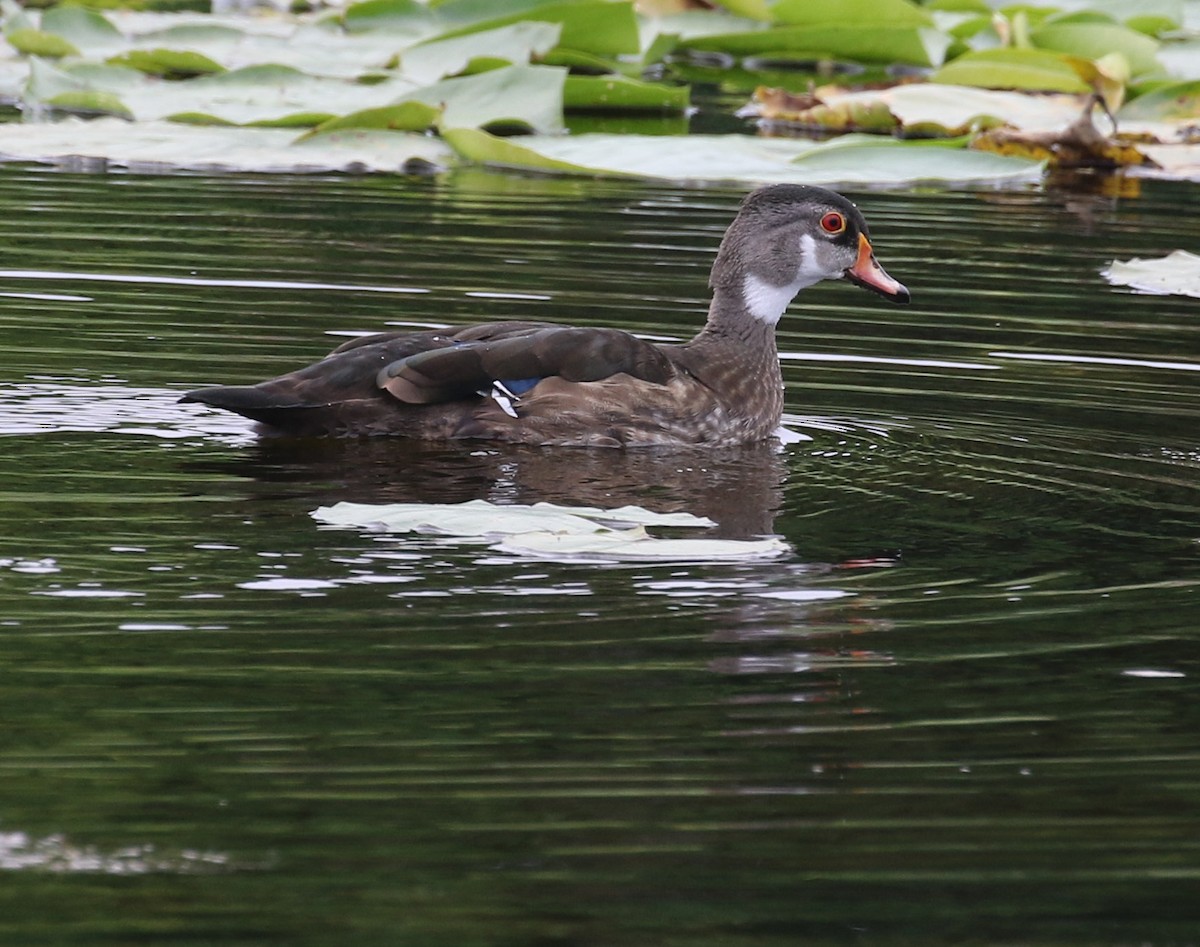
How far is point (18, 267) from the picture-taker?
10.3 meters

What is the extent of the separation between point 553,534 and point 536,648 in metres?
1.02

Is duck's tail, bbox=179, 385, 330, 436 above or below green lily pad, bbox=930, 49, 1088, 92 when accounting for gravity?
below

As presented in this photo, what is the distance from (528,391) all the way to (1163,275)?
448 centimetres

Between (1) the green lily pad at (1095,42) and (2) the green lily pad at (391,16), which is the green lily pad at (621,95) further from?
(1) the green lily pad at (1095,42)

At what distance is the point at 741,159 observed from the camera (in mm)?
13547

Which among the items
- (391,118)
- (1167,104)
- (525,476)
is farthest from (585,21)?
(525,476)

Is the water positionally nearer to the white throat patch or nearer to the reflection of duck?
the reflection of duck

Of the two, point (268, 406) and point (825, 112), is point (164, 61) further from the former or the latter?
point (268, 406)

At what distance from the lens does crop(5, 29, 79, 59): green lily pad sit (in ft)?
55.3

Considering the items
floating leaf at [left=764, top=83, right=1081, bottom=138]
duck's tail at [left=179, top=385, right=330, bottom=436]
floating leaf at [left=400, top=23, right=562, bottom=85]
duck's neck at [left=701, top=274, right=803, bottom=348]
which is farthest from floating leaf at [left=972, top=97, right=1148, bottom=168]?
duck's tail at [left=179, top=385, right=330, bottom=436]

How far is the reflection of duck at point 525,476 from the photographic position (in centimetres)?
684

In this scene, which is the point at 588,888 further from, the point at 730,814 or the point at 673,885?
the point at 730,814

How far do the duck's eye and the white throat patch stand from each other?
7cm

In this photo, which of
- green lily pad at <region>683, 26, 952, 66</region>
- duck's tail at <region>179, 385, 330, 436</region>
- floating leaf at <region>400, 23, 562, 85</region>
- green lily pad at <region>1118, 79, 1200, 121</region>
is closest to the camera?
duck's tail at <region>179, 385, 330, 436</region>
